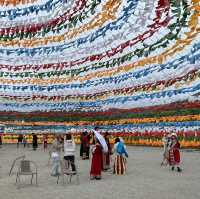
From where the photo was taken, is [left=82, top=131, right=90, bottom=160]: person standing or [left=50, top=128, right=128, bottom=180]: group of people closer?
[left=50, top=128, right=128, bottom=180]: group of people

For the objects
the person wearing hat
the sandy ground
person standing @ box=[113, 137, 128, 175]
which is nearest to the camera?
the sandy ground

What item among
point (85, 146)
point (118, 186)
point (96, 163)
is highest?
point (85, 146)

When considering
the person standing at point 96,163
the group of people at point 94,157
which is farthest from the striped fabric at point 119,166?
the person standing at point 96,163

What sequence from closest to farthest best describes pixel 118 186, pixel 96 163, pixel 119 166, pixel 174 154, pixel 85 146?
1. pixel 118 186
2. pixel 96 163
3. pixel 119 166
4. pixel 174 154
5. pixel 85 146

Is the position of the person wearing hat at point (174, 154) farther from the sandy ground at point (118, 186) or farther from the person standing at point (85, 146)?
the person standing at point (85, 146)

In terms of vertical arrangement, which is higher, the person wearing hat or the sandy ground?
the person wearing hat

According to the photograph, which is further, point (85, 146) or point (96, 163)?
point (85, 146)

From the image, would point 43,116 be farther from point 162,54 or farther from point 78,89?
point 162,54

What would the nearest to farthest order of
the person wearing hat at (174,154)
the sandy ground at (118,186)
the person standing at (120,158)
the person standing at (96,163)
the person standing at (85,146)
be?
the sandy ground at (118,186), the person standing at (96,163), the person standing at (120,158), the person wearing hat at (174,154), the person standing at (85,146)

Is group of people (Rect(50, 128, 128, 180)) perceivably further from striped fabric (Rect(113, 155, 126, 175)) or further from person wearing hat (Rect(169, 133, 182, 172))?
person wearing hat (Rect(169, 133, 182, 172))

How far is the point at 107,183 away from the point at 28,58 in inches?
1230

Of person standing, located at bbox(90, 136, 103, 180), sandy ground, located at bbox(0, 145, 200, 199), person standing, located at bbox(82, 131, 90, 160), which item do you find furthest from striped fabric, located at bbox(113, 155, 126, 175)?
person standing, located at bbox(82, 131, 90, 160)

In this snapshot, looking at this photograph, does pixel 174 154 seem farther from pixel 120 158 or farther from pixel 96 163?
pixel 96 163

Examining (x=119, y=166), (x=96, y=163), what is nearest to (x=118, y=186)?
(x=96, y=163)
